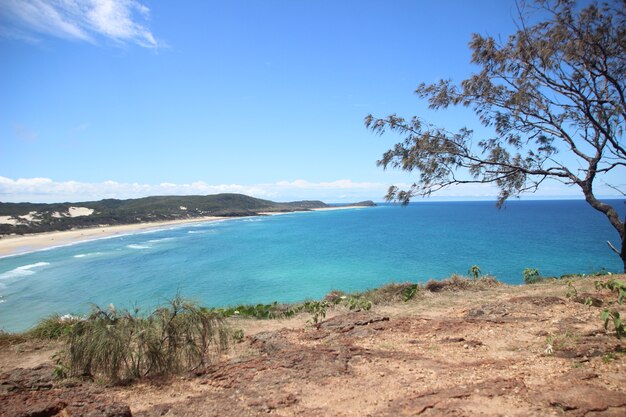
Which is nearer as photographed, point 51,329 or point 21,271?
point 51,329

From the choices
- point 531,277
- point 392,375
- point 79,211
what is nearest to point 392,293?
point 392,375

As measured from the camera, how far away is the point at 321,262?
32.7m

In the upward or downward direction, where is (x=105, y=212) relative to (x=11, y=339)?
upward

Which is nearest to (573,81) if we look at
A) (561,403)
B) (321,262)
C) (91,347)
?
(561,403)

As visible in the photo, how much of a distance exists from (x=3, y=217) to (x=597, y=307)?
3375 inches

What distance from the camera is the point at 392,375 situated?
5027 mm

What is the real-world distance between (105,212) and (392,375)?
9968 cm

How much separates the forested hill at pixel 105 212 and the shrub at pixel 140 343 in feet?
216

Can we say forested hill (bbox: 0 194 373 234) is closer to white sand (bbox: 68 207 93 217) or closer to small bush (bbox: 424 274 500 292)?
white sand (bbox: 68 207 93 217)

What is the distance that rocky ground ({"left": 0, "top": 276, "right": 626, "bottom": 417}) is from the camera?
395cm

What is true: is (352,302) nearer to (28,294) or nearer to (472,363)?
(472,363)

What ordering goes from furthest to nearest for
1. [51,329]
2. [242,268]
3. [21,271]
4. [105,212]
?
[105,212]
[242,268]
[21,271]
[51,329]

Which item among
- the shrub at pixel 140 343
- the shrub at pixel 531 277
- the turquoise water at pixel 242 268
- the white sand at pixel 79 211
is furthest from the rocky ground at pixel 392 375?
the white sand at pixel 79 211

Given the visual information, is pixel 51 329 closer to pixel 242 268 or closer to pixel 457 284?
pixel 457 284
